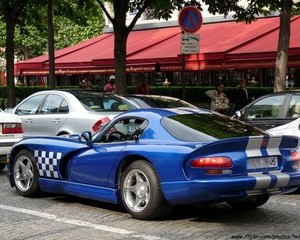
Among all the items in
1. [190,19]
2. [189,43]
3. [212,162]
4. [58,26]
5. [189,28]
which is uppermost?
[58,26]

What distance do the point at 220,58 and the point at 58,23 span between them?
87.3 feet

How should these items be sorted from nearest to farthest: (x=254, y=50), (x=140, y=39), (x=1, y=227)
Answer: (x=1, y=227), (x=254, y=50), (x=140, y=39)

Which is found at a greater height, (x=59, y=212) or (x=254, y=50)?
(x=254, y=50)

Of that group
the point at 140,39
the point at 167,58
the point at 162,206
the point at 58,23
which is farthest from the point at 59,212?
the point at 58,23

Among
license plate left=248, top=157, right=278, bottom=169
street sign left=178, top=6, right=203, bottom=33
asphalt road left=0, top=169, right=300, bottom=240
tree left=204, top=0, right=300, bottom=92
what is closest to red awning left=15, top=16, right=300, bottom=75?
tree left=204, top=0, right=300, bottom=92

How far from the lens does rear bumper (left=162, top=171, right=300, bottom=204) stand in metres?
6.11

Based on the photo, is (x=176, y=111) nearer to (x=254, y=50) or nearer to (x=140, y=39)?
(x=254, y=50)

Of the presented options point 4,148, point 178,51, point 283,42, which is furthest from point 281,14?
point 178,51

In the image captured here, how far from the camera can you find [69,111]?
11.1 metres

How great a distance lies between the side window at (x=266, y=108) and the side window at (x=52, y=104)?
3.46m

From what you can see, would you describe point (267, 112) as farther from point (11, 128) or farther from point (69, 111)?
point (11, 128)

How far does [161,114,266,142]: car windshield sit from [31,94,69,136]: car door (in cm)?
448

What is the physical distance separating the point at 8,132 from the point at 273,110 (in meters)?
4.47

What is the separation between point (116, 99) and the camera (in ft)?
37.2
